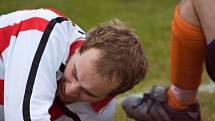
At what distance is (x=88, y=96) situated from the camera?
1.61m

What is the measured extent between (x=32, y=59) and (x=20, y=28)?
150 mm

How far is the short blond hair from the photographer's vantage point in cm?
153

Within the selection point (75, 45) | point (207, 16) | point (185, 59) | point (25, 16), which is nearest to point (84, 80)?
point (75, 45)

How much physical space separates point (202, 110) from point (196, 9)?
2.01ft

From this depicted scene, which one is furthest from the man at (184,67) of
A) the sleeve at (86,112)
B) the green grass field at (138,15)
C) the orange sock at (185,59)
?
the green grass field at (138,15)

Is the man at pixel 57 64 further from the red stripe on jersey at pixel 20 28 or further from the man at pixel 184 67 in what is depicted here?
the man at pixel 184 67

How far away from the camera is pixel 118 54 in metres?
1.53

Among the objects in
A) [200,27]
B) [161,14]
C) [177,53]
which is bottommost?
[161,14]

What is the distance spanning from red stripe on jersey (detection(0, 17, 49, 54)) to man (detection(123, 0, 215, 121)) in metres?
0.57

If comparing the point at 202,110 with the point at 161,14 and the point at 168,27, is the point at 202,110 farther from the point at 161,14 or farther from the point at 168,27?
the point at 161,14

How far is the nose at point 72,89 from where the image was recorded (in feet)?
5.15

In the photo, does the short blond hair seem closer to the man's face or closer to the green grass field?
the man's face

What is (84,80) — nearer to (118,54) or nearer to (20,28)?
(118,54)

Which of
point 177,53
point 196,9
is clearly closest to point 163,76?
point 177,53
